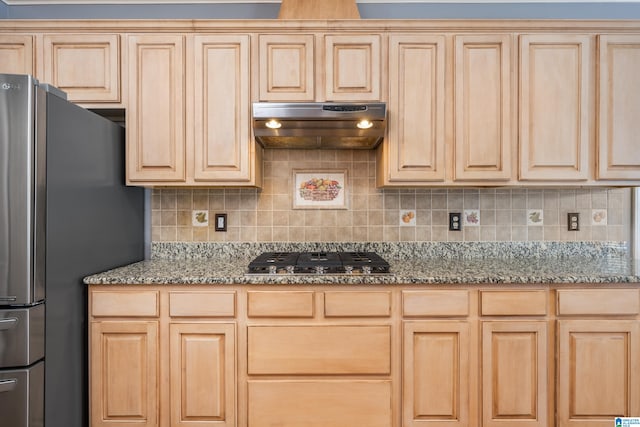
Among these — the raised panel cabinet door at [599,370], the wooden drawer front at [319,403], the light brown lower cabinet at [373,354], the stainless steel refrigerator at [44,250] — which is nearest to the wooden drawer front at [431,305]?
the light brown lower cabinet at [373,354]

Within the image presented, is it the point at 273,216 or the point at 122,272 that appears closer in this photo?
the point at 122,272

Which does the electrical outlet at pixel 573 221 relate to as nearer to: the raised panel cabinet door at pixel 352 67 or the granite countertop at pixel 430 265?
the granite countertop at pixel 430 265

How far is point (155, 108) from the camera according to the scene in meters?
1.99

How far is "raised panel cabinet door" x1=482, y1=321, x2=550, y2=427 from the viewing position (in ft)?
5.68

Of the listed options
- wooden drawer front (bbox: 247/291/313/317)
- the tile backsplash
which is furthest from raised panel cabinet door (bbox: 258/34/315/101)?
wooden drawer front (bbox: 247/291/313/317)

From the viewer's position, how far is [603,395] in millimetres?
1733

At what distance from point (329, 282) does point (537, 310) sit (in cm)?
107

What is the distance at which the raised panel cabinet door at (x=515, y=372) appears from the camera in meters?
1.73

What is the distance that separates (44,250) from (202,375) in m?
0.93

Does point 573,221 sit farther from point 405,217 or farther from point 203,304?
point 203,304

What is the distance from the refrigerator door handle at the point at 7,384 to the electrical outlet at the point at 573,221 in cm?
321

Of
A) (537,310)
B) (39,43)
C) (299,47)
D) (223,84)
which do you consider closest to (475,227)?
(537,310)

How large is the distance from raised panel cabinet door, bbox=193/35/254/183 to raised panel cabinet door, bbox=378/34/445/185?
2.80 ft

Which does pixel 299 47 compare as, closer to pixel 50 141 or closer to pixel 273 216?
pixel 273 216
